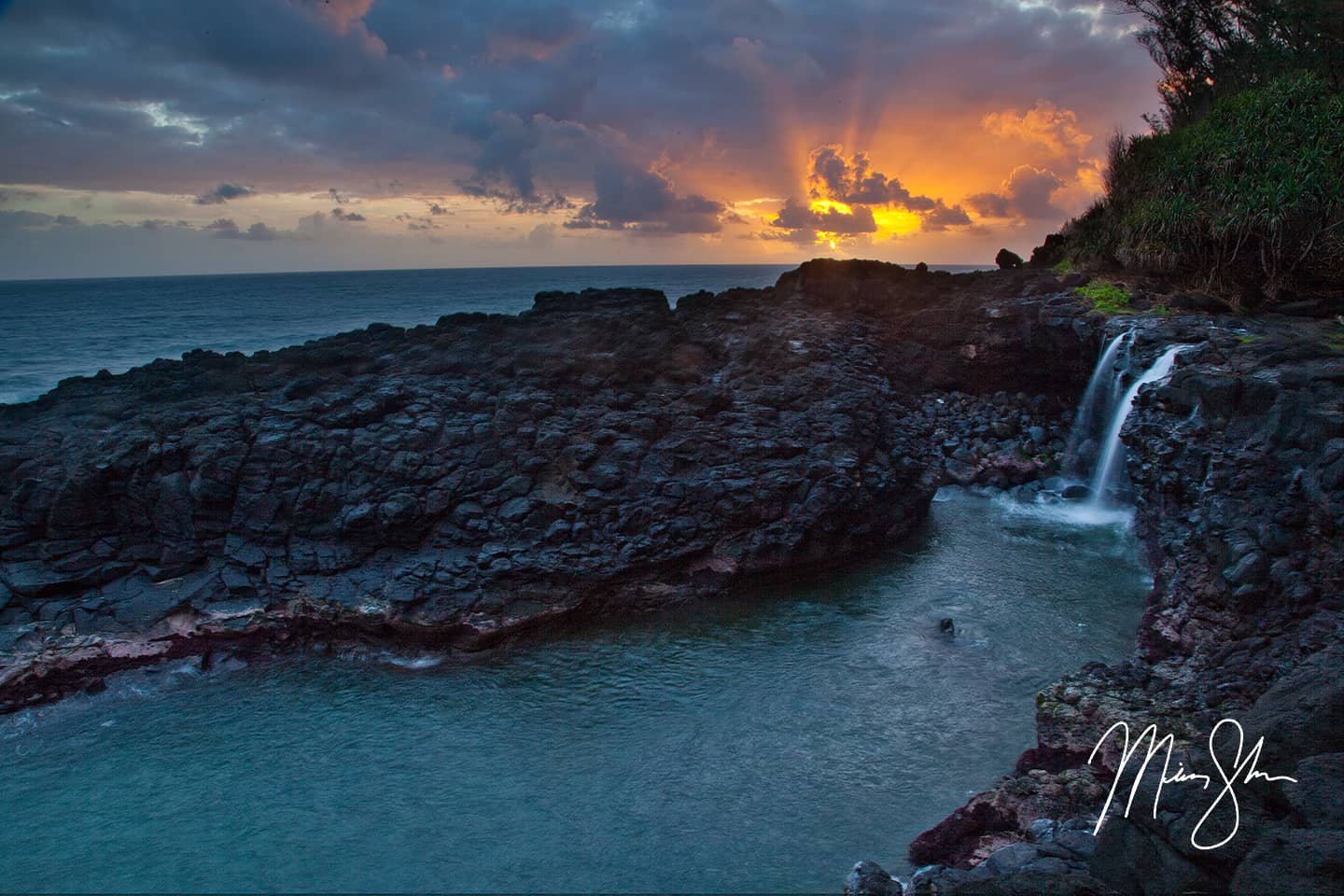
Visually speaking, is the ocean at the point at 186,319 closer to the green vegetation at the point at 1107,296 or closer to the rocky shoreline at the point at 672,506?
the rocky shoreline at the point at 672,506

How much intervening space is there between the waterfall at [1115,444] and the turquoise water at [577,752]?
524cm

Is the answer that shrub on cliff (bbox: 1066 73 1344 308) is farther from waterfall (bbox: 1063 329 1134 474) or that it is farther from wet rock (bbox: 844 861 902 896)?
wet rock (bbox: 844 861 902 896)

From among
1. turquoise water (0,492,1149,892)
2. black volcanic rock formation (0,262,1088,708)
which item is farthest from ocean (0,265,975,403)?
turquoise water (0,492,1149,892)

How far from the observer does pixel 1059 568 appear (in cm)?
1942

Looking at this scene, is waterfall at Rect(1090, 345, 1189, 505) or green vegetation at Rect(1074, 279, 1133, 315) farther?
green vegetation at Rect(1074, 279, 1133, 315)

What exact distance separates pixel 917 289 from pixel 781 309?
22.4 feet

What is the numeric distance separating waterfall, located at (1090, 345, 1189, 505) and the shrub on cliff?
550 cm

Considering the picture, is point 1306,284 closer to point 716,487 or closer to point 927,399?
point 927,399

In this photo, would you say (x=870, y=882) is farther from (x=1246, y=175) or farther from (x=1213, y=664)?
(x=1246, y=175)

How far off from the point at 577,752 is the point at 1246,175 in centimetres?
2643

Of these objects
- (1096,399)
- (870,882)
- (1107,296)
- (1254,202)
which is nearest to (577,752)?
(870,882)

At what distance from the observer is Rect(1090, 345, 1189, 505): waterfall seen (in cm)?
2186

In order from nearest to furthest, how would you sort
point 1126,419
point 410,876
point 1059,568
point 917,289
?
point 410,876 < point 1059,568 < point 1126,419 < point 917,289

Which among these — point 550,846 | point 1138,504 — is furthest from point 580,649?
point 1138,504
